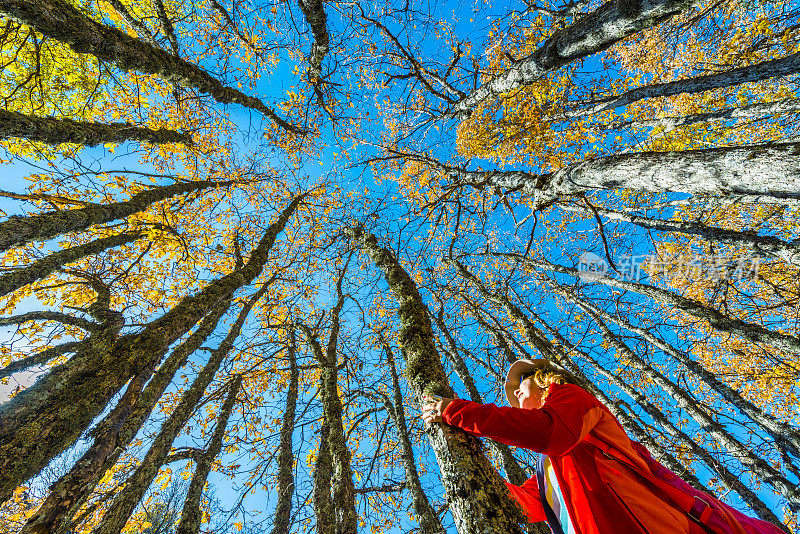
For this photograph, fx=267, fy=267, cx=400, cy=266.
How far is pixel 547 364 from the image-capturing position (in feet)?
9.71

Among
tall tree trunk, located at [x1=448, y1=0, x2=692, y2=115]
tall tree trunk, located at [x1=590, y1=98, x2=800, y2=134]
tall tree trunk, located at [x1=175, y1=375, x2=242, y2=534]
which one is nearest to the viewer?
tall tree trunk, located at [x1=448, y1=0, x2=692, y2=115]

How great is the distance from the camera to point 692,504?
1773mm

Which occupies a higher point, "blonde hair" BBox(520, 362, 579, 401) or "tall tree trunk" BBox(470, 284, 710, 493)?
"tall tree trunk" BBox(470, 284, 710, 493)

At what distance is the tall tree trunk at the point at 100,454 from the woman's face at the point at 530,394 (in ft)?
15.4

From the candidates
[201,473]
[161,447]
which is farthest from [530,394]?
[201,473]

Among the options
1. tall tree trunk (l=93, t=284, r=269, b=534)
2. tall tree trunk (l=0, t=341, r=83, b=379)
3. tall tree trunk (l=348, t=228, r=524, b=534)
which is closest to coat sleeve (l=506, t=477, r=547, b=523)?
tall tree trunk (l=348, t=228, r=524, b=534)

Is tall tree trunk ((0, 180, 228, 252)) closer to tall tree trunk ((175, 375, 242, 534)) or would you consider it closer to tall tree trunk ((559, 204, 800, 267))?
tall tree trunk ((175, 375, 242, 534))

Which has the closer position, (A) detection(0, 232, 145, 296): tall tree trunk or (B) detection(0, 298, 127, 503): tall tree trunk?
(B) detection(0, 298, 127, 503): tall tree trunk

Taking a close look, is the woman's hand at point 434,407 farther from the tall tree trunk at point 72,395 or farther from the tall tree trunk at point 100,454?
the tall tree trunk at point 72,395

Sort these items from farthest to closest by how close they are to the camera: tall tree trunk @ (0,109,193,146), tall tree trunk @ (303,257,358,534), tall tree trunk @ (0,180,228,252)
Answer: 1. tall tree trunk @ (303,257,358,534)
2. tall tree trunk @ (0,109,193,146)
3. tall tree trunk @ (0,180,228,252)

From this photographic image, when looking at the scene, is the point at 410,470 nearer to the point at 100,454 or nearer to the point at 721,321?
the point at 100,454

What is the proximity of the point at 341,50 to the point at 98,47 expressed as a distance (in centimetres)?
402

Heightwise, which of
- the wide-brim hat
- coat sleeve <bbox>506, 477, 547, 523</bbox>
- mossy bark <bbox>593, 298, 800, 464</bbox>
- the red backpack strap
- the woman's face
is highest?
mossy bark <bbox>593, 298, 800, 464</bbox>

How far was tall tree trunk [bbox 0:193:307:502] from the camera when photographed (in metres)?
2.71
